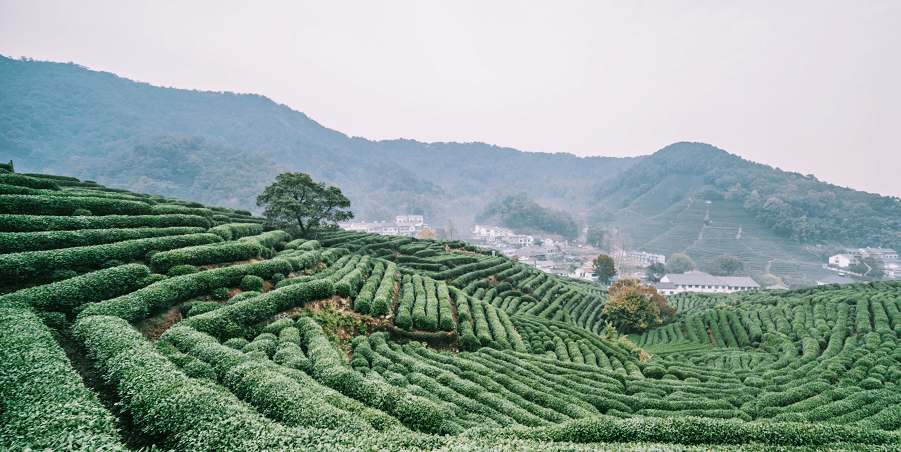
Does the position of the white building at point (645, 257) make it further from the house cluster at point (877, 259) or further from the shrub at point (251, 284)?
the shrub at point (251, 284)

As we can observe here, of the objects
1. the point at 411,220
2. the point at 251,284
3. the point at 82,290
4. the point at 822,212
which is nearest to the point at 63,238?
the point at 82,290

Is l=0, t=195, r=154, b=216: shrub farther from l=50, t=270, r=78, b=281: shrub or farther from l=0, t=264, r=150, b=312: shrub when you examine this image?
l=0, t=264, r=150, b=312: shrub

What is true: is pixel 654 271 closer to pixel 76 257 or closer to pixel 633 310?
pixel 633 310

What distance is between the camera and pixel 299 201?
33938 mm

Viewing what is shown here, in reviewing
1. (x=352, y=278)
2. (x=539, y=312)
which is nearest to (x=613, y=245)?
(x=539, y=312)

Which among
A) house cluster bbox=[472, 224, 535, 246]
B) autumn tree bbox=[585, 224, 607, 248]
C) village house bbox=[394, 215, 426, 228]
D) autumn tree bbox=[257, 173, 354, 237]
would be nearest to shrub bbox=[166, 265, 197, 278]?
autumn tree bbox=[257, 173, 354, 237]

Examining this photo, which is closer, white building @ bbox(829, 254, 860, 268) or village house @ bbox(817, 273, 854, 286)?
village house @ bbox(817, 273, 854, 286)

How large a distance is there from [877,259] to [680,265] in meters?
52.9

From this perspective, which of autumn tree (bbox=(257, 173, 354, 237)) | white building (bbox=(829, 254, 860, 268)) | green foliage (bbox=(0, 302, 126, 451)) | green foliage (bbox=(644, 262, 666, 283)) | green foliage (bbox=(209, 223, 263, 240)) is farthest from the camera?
white building (bbox=(829, 254, 860, 268))

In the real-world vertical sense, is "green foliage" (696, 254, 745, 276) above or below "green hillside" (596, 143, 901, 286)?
below

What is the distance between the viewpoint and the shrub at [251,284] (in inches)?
629

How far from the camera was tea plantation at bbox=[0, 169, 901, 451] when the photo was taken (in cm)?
647

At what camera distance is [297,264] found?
20391 mm

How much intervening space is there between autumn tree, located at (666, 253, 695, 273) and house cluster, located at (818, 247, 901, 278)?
4269 cm
